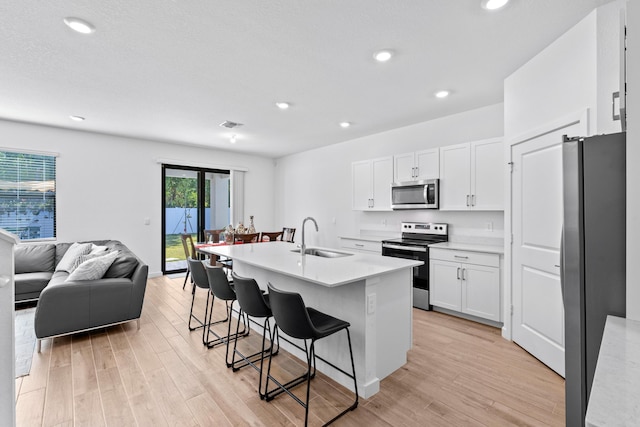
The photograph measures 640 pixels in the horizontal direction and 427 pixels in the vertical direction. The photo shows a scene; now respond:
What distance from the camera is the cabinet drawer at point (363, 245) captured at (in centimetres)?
468

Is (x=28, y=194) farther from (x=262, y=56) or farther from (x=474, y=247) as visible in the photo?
(x=474, y=247)

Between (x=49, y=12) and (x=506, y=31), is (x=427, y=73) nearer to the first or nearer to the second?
(x=506, y=31)

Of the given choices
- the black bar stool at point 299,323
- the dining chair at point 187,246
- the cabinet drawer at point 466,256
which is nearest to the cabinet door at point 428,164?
the cabinet drawer at point 466,256

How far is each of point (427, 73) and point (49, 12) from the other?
3.05m

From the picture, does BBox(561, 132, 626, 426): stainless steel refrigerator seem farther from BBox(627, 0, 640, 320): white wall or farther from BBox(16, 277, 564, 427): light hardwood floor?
BBox(16, 277, 564, 427): light hardwood floor

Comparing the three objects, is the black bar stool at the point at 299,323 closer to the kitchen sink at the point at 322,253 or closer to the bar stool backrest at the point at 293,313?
the bar stool backrest at the point at 293,313

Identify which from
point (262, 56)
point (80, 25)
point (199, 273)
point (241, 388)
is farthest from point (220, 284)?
point (80, 25)

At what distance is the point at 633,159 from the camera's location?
38.7 inches

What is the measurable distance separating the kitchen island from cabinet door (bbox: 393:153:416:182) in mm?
2207

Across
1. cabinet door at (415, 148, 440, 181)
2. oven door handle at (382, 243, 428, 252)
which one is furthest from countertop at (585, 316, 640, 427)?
cabinet door at (415, 148, 440, 181)

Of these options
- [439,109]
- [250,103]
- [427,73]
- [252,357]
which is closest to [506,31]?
[427,73]

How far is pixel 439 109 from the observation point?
13.4 ft

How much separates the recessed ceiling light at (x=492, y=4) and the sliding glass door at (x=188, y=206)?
5.78 meters

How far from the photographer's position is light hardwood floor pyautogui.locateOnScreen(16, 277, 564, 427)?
6.37ft
